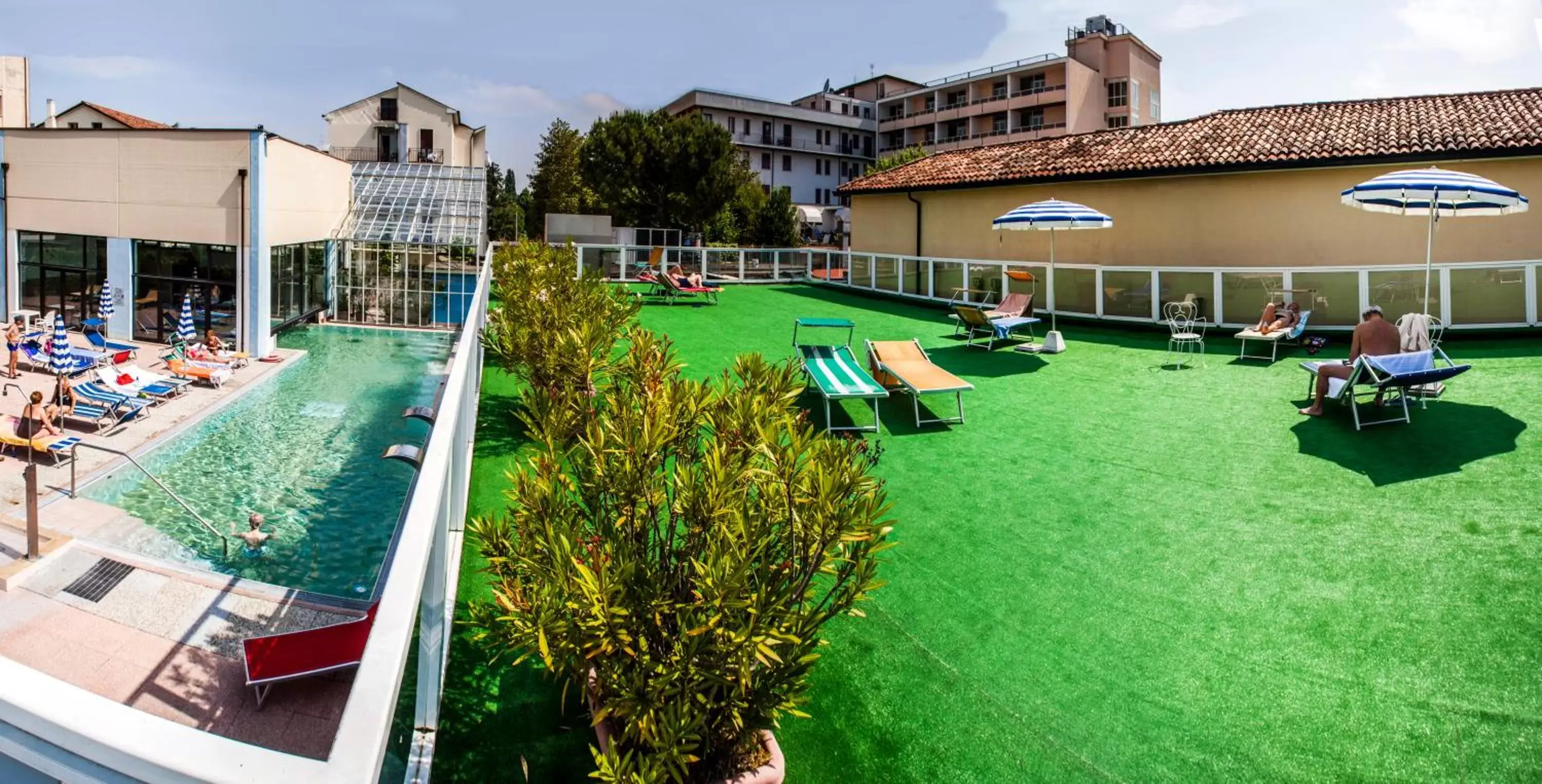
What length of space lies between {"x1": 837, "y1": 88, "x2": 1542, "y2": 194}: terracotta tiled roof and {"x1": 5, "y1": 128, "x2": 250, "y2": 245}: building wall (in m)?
21.1

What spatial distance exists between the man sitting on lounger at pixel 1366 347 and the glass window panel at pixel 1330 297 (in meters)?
5.80

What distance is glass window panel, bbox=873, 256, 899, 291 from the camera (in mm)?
24875

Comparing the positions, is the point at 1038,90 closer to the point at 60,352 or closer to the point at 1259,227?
the point at 1259,227

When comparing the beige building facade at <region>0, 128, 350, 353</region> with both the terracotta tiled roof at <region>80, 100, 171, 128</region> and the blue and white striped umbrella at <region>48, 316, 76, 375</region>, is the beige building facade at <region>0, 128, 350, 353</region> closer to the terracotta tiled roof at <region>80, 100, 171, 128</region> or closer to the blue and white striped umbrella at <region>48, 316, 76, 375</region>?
the blue and white striped umbrella at <region>48, 316, 76, 375</region>

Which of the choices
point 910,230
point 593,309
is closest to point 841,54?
point 910,230

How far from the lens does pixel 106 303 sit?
27.0 metres

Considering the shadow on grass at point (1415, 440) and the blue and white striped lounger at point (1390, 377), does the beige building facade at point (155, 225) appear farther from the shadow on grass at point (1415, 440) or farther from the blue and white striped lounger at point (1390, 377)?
the blue and white striped lounger at point (1390, 377)

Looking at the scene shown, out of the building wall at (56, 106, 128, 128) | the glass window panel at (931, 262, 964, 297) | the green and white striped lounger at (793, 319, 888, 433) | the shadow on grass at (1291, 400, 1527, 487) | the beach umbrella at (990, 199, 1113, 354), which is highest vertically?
the building wall at (56, 106, 128, 128)

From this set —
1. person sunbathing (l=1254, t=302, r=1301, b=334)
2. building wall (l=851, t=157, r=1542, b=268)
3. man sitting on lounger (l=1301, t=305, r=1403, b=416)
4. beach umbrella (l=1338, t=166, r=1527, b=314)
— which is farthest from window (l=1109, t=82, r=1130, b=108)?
man sitting on lounger (l=1301, t=305, r=1403, b=416)

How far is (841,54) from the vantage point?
287ft

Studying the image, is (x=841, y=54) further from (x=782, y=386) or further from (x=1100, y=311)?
(x=782, y=386)

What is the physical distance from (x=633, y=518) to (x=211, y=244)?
2833 centimetres

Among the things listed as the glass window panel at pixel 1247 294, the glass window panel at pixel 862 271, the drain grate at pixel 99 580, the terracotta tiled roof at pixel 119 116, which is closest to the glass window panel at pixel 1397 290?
the glass window panel at pixel 1247 294

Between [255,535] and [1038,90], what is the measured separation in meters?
68.0
